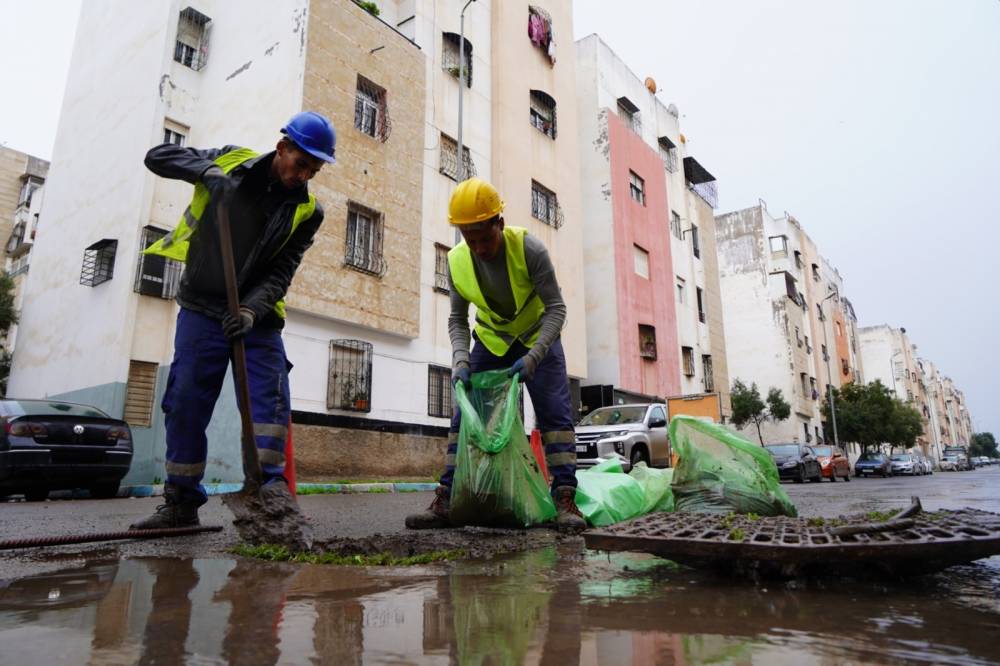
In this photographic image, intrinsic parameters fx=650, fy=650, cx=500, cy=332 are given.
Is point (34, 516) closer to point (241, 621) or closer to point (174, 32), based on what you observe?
point (241, 621)

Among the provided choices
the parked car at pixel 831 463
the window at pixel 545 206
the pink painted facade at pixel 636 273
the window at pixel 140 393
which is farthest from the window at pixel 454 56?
the parked car at pixel 831 463

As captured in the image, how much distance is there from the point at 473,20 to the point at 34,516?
16.3 m

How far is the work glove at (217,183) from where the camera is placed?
2.97 meters

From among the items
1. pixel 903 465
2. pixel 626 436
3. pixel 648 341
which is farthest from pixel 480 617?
pixel 903 465

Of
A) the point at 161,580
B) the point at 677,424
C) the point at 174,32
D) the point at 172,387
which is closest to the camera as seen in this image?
the point at 161,580

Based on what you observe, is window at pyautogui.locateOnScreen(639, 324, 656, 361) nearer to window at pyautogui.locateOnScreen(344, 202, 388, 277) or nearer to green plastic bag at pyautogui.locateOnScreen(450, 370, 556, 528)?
window at pyautogui.locateOnScreen(344, 202, 388, 277)

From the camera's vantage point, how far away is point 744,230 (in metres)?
38.4

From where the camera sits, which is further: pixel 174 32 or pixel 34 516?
pixel 174 32

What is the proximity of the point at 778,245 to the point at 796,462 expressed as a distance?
23.7 metres

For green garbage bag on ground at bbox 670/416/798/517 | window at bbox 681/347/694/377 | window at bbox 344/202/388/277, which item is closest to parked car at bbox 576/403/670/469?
window at bbox 344/202/388/277

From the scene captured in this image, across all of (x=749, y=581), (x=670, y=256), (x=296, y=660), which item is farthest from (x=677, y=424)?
(x=670, y=256)

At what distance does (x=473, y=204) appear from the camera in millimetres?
3406

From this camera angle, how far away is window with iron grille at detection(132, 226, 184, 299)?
11.3 meters

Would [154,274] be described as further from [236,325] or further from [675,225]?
[675,225]
